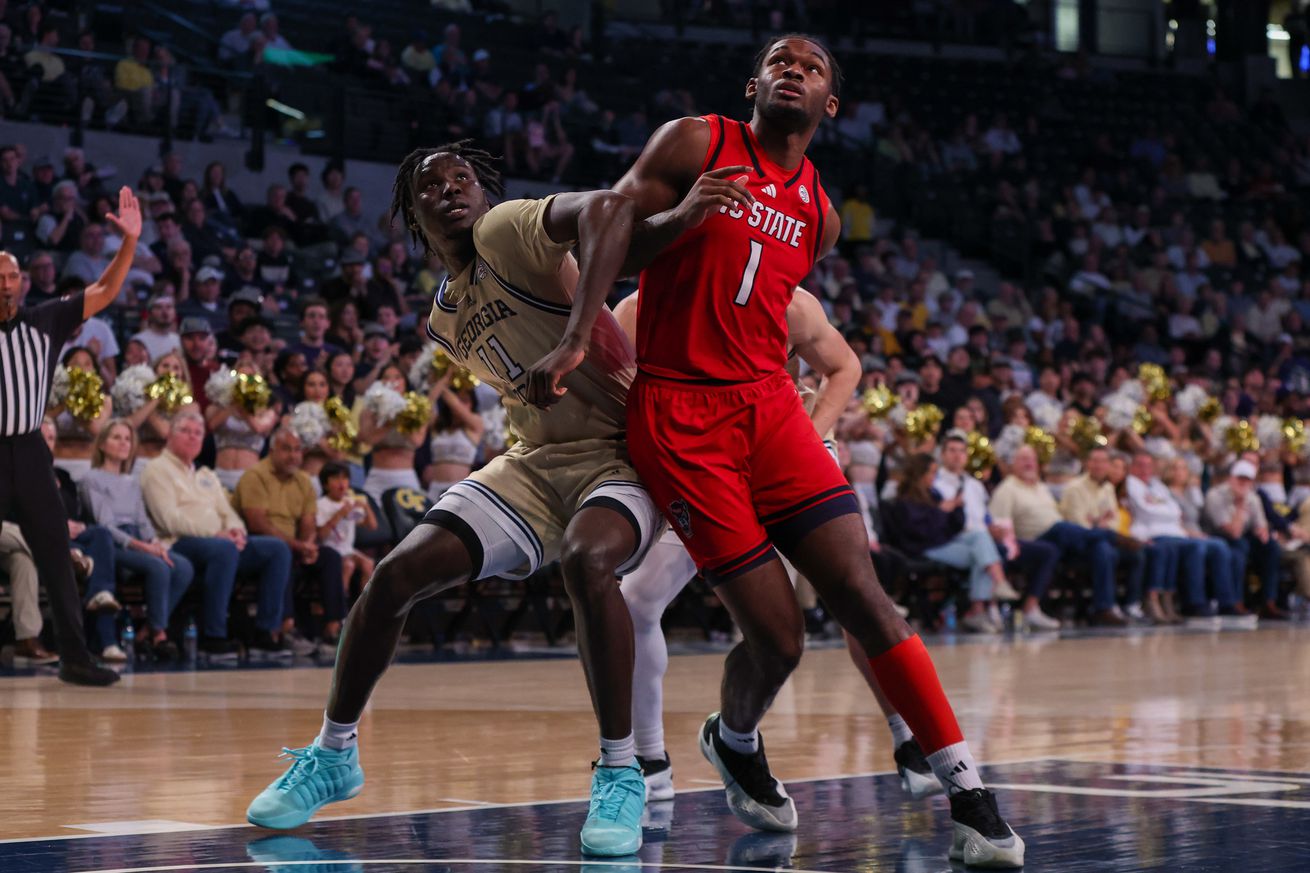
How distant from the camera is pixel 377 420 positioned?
10906 mm

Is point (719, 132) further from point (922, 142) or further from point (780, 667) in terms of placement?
point (922, 142)

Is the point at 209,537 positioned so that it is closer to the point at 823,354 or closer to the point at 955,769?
the point at 823,354

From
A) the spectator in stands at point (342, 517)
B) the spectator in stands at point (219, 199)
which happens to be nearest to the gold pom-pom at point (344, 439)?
the spectator in stands at point (342, 517)

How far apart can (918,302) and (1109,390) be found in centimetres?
206

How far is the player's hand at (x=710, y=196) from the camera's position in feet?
13.0

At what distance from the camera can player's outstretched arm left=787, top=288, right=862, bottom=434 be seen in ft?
17.3

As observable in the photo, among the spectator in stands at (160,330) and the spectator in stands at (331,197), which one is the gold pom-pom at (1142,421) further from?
the spectator in stands at (160,330)

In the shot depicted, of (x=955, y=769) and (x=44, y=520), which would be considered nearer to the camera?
(x=955, y=769)

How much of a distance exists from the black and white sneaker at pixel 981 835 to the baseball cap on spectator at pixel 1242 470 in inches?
488

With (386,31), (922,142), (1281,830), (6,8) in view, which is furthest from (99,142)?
(1281,830)

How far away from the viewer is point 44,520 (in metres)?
8.01

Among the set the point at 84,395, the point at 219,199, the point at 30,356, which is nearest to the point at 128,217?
the point at 30,356

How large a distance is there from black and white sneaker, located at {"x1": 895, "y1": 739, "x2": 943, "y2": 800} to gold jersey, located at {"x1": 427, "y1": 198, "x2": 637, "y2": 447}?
1390 millimetres

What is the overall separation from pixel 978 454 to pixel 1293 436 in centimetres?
441
